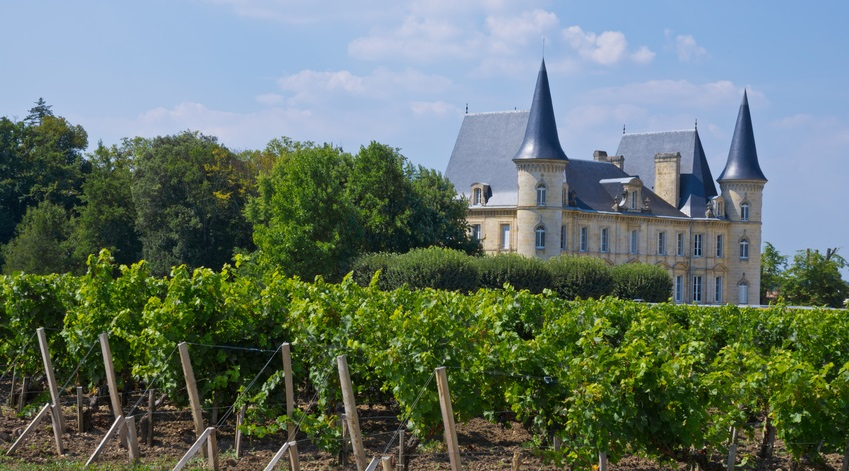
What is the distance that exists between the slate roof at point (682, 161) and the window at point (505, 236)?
40.9 ft

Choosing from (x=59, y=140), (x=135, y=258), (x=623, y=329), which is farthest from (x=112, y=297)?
(x=59, y=140)

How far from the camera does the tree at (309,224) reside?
42.0 metres

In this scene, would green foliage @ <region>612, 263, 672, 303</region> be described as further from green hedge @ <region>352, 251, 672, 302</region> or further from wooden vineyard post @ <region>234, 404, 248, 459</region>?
wooden vineyard post @ <region>234, 404, 248, 459</region>

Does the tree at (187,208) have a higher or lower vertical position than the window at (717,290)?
higher

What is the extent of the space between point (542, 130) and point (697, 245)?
50.3ft

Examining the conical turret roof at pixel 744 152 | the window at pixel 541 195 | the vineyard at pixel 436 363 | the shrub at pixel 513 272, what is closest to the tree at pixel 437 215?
the shrub at pixel 513 272

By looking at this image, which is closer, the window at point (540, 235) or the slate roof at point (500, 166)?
the window at point (540, 235)

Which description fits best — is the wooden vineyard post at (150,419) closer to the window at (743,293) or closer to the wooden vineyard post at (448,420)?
the wooden vineyard post at (448,420)

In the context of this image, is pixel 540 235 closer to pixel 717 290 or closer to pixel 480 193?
pixel 480 193

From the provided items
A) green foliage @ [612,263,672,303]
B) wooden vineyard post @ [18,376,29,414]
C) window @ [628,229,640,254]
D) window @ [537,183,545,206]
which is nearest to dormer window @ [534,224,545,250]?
window @ [537,183,545,206]

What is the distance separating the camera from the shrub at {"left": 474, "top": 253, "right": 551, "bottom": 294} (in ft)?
146

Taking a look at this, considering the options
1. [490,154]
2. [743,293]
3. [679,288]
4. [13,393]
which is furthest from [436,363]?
[743,293]

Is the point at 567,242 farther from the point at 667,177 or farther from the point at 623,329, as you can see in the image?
the point at 623,329

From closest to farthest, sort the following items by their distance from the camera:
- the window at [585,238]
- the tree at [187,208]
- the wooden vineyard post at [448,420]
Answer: the wooden vineyard post at [448,420] → the tree at [187,208] → the window at [585,238]
